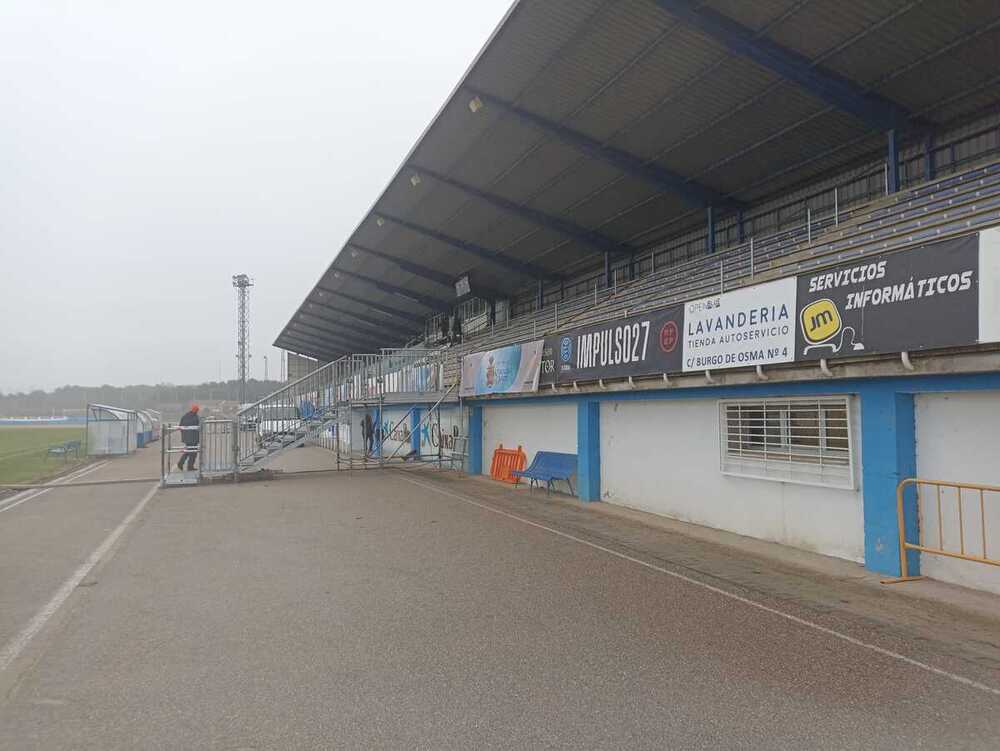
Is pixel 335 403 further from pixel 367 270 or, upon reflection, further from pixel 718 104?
pixel 718 104

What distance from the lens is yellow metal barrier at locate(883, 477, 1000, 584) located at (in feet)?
22.1

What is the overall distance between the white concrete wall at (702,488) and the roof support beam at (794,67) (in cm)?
553

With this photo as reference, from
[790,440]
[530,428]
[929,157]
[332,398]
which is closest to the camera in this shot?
[790,440]

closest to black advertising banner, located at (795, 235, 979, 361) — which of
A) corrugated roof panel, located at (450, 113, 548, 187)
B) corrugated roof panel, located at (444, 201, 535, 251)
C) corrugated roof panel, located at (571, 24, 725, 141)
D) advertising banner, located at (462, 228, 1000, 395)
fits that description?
advertising banner, located at (462, 228, 1000, 395)

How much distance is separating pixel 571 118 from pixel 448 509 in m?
8.44

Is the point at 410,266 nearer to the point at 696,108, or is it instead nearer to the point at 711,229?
the point at 711,229

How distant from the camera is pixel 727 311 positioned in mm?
9883

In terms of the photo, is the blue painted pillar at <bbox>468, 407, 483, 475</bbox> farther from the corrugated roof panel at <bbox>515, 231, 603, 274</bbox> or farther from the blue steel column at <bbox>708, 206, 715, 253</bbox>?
the blue steel column at <bbox>708, 206, 715, 253</bbox>

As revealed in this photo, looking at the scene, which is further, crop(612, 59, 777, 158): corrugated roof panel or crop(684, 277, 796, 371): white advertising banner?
crop(612, 59, 777, 158): corrugated roof panel

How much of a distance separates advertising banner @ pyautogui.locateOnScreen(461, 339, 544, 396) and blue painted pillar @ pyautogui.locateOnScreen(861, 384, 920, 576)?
8.59m

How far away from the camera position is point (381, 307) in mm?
36656

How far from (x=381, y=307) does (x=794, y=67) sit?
27688 millimetres

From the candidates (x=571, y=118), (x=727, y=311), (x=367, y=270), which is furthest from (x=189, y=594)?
(x=367, y=270)

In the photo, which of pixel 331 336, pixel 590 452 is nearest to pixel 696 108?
pixel 590 452
